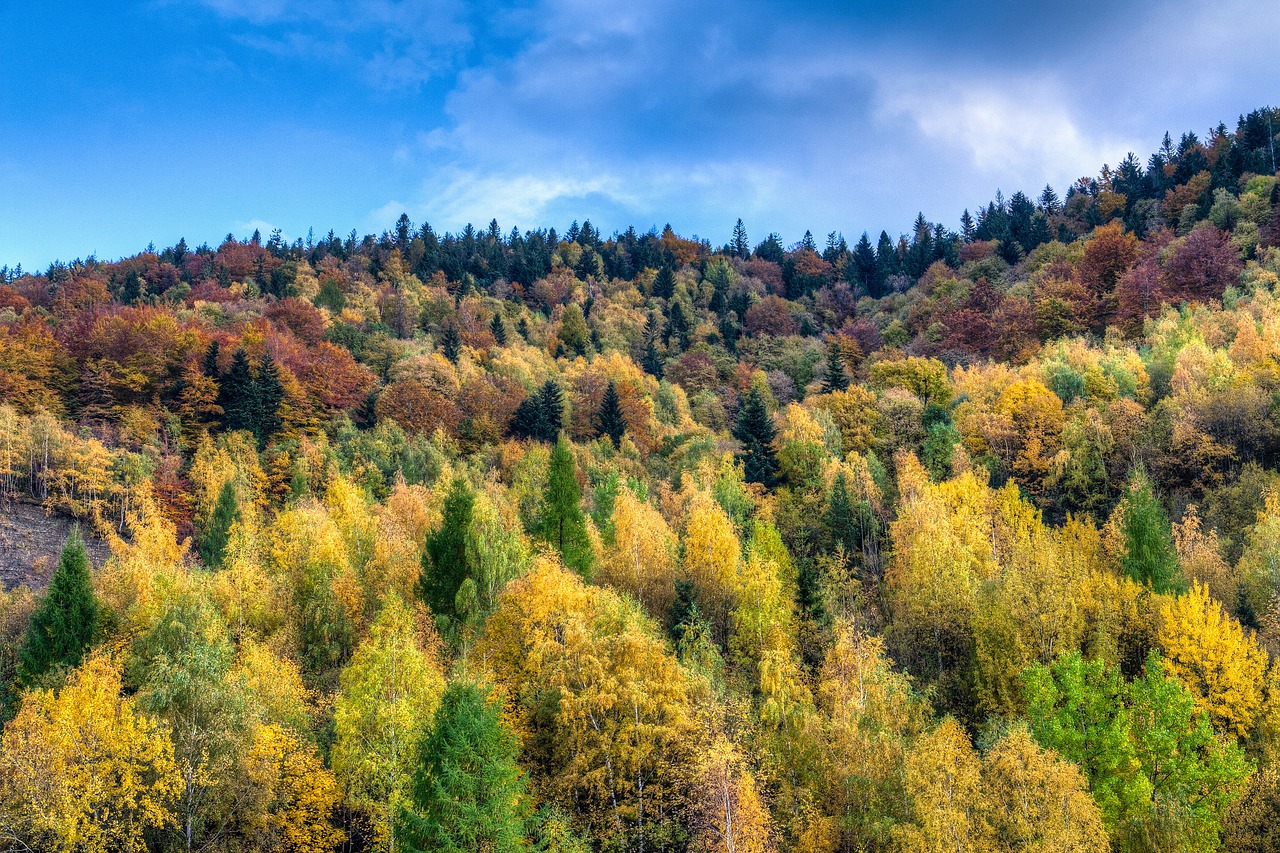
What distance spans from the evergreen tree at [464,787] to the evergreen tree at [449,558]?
46.8ft

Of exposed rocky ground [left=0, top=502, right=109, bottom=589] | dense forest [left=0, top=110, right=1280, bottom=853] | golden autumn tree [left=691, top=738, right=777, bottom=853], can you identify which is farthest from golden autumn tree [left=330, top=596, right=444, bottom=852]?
exposed rocky ground [left=0, top=502, right=109, bottom=589]

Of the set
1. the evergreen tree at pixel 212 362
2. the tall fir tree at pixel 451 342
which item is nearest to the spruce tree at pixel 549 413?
the tall fir tree at pixel 451 342

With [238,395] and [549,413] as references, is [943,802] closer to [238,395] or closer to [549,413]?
[549,413]

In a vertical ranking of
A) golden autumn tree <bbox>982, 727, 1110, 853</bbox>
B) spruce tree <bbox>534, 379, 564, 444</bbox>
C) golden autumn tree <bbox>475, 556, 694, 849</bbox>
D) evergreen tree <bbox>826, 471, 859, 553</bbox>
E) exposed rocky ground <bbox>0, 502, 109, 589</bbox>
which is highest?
spruce tree <bbox>534, 379, 564, 444</bbox>

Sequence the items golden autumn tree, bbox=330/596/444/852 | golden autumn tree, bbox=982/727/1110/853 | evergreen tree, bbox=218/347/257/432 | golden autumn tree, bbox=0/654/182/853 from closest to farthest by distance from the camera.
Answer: golden autumn tree, bbox=0/654/182/853 → golden autumn tree, bbox=982/727/1110/853 → golden autumn tree, bbox=330/596/444/852 → evergreen tree, bbox=218/347/257/432

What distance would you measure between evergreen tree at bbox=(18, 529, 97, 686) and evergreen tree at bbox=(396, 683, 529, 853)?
78.8 feet

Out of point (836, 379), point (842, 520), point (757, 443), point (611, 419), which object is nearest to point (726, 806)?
point (842, 520)

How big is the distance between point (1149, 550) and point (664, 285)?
103149mm

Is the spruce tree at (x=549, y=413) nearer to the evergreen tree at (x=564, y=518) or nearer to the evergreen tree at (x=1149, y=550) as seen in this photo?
the evergreen tree at (x=564, y=518)

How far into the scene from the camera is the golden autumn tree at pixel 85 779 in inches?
1094

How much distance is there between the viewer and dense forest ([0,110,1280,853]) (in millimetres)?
30625

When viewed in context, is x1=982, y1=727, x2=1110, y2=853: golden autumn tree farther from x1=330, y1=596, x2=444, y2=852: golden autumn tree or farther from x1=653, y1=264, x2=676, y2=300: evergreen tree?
x1=653, y1=264, x2=676, y2=300: evergreen tree

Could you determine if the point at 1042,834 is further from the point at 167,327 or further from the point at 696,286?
the point at 696,286

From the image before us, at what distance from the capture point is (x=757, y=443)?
65.1 m
